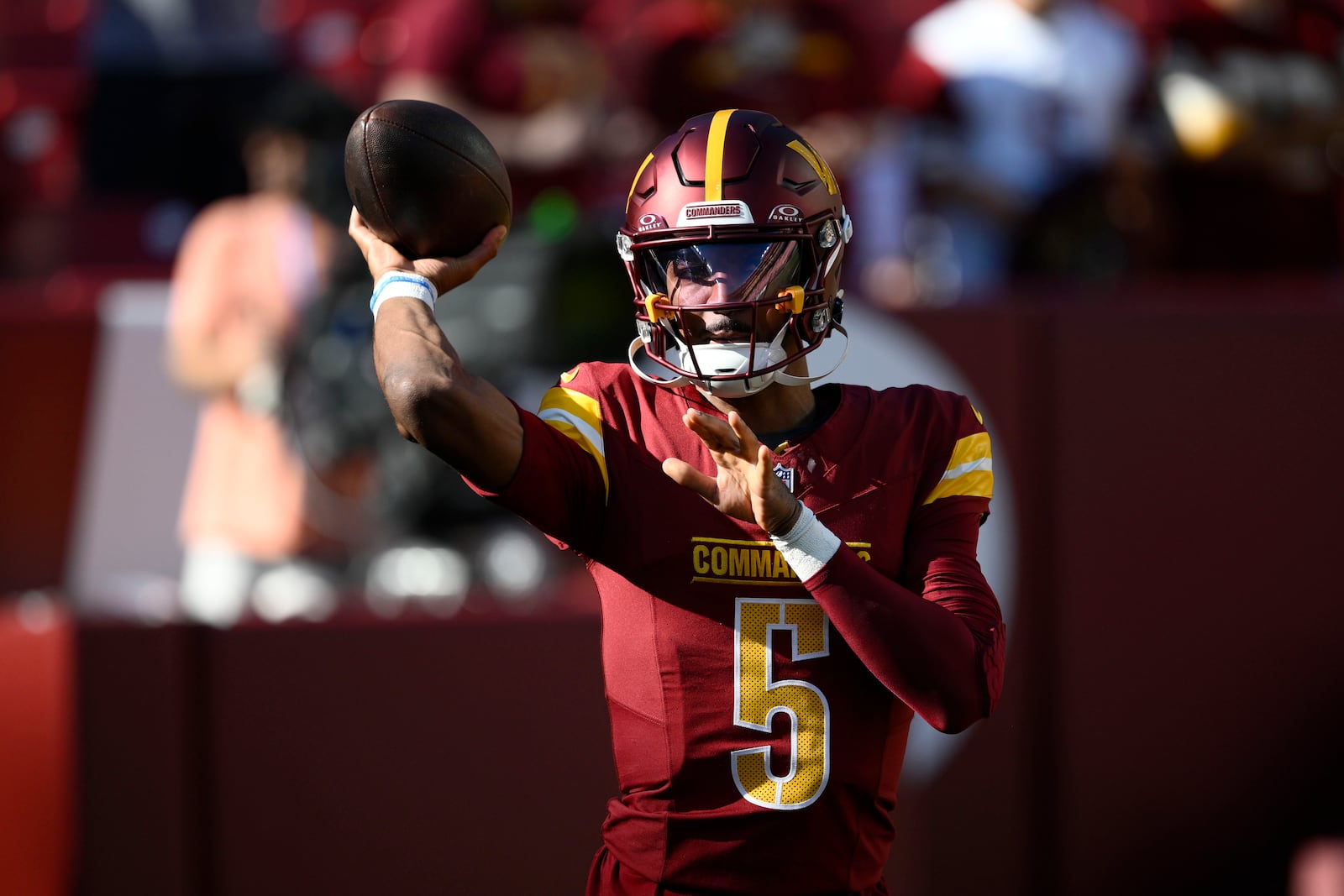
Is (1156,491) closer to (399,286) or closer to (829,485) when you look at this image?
(829,485)

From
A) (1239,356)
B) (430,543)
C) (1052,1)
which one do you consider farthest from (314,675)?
(1052,1)

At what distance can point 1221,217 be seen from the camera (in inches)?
205

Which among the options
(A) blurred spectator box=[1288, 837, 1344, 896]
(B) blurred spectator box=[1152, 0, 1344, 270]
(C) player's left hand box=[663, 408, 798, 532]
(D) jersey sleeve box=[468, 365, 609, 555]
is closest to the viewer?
(C) player's left hand box=[663, 408, 798, 532]

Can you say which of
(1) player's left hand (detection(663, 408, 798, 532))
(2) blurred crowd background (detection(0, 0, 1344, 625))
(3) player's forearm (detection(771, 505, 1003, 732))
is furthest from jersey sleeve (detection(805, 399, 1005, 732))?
(2) blurred crowd background (detection(0, 0, 1344, 625))

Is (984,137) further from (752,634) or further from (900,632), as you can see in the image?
(900,632)

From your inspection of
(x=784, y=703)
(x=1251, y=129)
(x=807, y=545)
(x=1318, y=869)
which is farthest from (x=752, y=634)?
(x=1251, y=129)

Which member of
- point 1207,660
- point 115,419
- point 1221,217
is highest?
point 1221,217

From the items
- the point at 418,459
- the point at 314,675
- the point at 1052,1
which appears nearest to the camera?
the point at 314,675

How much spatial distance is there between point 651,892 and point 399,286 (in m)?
0.90

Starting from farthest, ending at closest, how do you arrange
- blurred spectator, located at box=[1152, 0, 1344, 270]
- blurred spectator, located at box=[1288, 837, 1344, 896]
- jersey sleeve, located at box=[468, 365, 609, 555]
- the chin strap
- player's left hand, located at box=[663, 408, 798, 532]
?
blurred spectator, located at box=[1152, 0, 1344, 270] → blurred spectator, located at box=[1288, 837, 1344, 896] → the chin strap → jersey sleeve, located at box=[468, 365, 609, 555] → player's left hand, located at box=[663, 408, 798, 532]

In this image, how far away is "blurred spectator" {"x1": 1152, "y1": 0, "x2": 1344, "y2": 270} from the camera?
16.8 ft

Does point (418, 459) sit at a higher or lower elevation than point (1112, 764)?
higher

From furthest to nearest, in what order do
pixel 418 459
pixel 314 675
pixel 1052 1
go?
pixel 1052 1 → pixel 418 459 → pixel 314 675

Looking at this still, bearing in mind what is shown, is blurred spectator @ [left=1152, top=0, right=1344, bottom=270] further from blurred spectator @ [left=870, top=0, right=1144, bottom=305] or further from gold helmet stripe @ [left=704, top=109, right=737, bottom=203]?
gold helmet stripe @ [left=704, top=109, right=737, bottom=203]
